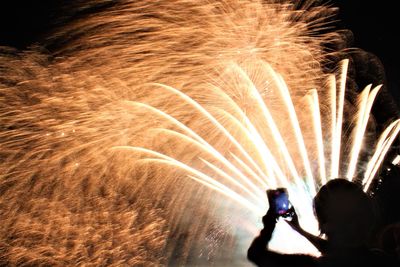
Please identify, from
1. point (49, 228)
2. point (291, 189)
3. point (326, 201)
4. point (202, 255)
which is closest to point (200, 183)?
point (202, 255)

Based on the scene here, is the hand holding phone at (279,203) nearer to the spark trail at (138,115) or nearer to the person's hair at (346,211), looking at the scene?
the person's hair at (346,211)

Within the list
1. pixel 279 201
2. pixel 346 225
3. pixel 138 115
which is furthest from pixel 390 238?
pixel 138 115

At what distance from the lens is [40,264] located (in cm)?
570

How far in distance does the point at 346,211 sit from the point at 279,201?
2.60ft

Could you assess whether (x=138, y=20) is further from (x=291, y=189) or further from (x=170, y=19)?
(x=291, y=189)

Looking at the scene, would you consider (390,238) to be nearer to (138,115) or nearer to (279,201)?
(279,201)

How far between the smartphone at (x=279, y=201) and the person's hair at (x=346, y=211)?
0.64m

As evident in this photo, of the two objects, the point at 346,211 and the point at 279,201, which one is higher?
the point at 346,211

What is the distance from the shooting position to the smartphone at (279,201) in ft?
8.55

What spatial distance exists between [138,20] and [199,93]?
1487 millimetres

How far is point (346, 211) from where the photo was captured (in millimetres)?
1881

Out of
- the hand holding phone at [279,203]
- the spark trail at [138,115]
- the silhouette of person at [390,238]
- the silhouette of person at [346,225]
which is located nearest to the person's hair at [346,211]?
the silhouette of person at [346,225]

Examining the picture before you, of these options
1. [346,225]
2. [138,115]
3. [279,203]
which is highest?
[346,225]

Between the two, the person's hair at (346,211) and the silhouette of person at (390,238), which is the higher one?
the person's hair at (346,211)
